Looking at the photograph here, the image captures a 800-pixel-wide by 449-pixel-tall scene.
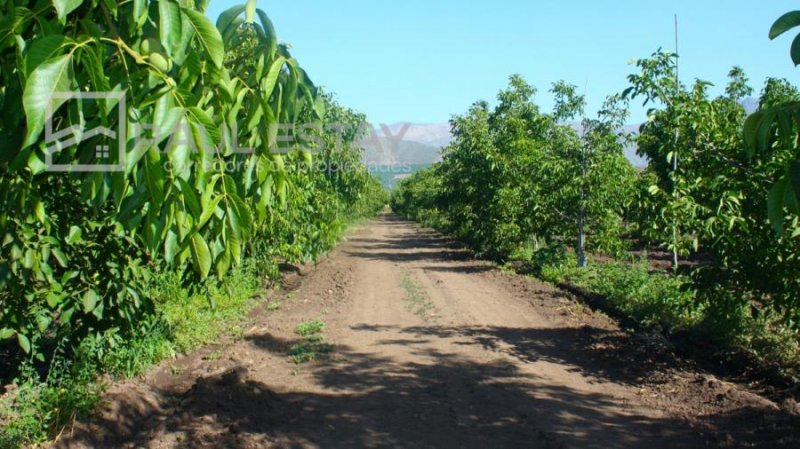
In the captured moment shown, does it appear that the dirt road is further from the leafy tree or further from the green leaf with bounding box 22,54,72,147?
the green leaf with bounding box 22,54,72,147

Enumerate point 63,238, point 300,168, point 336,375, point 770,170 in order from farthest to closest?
1. point 300,168
2. point 336,375
3. point 770,170
4. point 63,238

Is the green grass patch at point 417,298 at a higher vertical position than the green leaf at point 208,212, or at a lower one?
lower

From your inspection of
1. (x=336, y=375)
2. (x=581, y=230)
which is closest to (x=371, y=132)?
(x=581, y=230)

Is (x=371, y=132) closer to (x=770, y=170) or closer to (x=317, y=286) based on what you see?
(x=317, y=286)

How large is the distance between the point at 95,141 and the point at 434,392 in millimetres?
5060

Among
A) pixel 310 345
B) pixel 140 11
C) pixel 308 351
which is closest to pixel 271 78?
pixel 140 11

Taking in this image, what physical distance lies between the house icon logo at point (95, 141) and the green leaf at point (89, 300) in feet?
10.6

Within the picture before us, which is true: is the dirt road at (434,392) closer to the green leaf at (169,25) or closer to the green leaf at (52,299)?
the green leaf at (52,299)

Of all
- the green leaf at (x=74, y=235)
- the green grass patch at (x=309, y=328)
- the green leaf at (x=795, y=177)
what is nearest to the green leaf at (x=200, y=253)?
the green leaf at (x=795, y=177)

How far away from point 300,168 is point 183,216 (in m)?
9.56

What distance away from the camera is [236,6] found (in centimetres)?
221

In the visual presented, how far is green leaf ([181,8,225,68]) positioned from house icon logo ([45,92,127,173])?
279 millimetres

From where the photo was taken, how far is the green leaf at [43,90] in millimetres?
1543

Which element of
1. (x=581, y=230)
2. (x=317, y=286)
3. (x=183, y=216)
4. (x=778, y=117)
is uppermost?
(x=778, y=117)
